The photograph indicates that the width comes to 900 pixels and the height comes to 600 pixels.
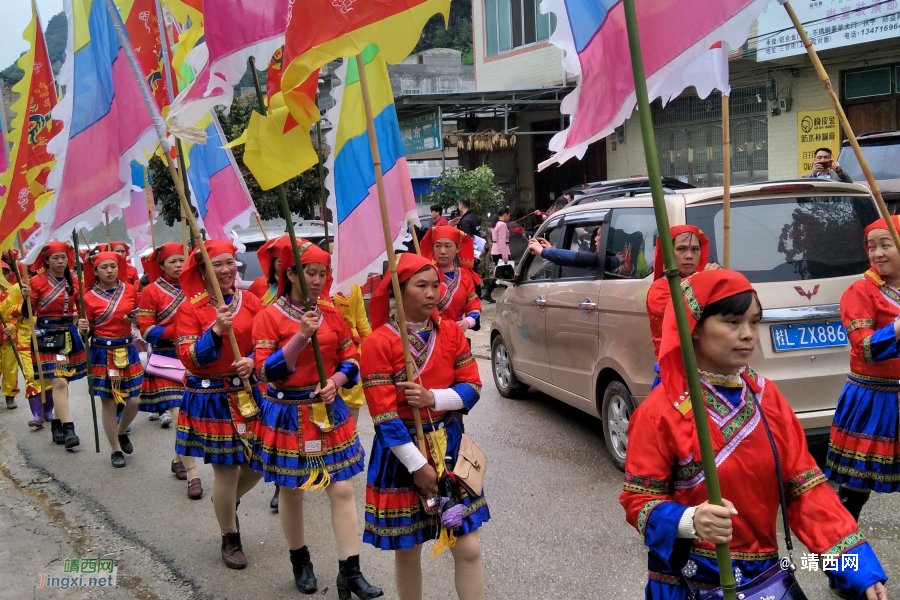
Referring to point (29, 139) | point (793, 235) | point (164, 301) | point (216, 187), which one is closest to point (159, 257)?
point (164, 301)

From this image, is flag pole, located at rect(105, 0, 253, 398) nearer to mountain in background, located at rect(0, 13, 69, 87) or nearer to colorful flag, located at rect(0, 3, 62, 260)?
colorful flag, located at rect(0, 3, 62, 260)

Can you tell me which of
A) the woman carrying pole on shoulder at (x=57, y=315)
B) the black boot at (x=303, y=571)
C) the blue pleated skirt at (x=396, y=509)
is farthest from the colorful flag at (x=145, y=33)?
the woman carrying pole on shoulder at (x=57, y=315)

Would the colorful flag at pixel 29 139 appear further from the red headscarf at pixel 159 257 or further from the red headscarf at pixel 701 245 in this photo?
the red headscarf at pixel 701 245

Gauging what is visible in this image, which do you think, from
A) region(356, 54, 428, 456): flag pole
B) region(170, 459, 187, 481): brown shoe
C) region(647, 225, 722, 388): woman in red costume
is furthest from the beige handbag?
region(170, 459, 187, 481): brown shoe

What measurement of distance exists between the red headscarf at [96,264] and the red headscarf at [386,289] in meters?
4.74

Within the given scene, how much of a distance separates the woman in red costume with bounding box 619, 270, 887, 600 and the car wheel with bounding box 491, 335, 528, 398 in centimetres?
568

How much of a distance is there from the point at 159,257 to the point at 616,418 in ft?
12.0

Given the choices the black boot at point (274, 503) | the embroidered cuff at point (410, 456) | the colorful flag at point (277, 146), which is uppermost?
the colorful flag at point (277, 146)

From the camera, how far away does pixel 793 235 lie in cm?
512

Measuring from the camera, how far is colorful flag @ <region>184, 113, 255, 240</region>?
18.7ft

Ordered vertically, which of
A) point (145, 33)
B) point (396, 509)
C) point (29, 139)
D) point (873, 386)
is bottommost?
point (396, 509)

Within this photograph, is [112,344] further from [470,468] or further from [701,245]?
[701,245]

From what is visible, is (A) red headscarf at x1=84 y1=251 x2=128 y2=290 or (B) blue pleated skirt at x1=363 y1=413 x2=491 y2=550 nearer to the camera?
(B) blue pleated skirt at x1=363 y1=413 x2=491 y2=550

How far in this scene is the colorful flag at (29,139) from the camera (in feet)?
20.2
